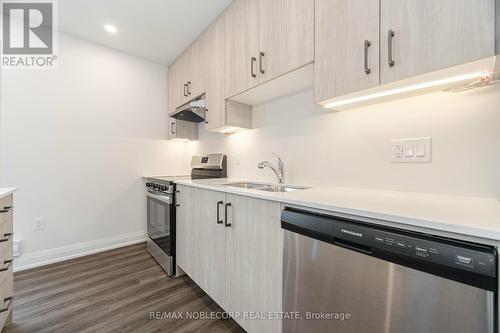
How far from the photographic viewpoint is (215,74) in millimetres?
1968

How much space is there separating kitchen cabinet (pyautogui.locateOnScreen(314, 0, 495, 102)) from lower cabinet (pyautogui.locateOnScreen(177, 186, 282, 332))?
2.43 ft

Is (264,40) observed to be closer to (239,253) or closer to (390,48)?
(390,48)

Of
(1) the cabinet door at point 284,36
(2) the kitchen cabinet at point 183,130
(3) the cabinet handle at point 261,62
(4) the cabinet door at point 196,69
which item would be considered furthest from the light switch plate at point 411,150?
(2) the kitchen cabinet at point 183,130

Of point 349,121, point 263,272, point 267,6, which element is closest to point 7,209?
point 263,272

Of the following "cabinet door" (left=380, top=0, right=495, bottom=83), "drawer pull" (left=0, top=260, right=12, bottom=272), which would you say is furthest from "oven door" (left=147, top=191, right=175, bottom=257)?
"cabinet door" (left=380, top=0, right=495, bottom=83)

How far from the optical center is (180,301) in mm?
1641

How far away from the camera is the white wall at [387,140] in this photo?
950 millimetres

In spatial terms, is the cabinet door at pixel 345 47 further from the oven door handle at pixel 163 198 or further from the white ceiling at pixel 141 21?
the oven door handle at pixel 163 198

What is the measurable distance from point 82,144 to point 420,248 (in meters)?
3.11

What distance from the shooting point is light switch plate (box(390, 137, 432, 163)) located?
3.56 feet

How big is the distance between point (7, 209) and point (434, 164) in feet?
8.11

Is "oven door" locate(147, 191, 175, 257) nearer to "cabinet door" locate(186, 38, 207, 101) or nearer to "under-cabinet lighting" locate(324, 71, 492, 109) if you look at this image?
"cabinet door" locate(186, 38, 207, 101)

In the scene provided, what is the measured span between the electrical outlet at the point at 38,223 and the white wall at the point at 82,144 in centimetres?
4

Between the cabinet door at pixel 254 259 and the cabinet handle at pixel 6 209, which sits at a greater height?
the cabinet handle at pixel 6 209
